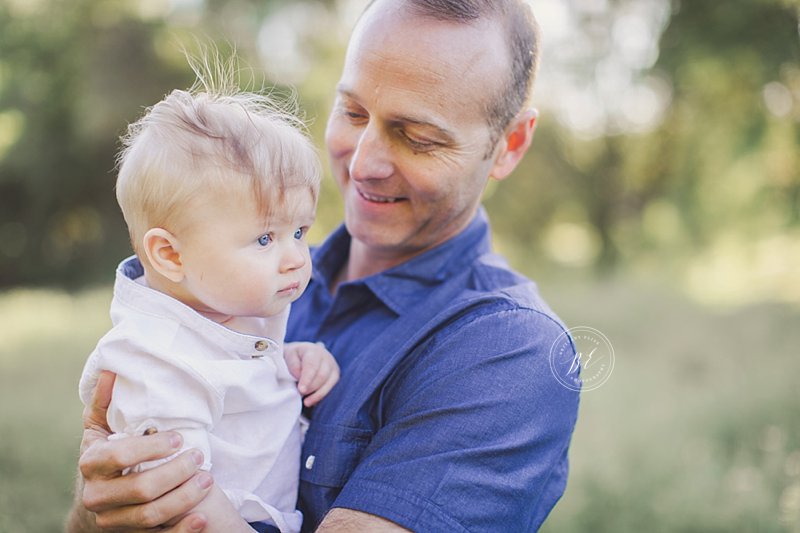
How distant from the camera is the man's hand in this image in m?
1.58

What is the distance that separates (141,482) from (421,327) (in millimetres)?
761

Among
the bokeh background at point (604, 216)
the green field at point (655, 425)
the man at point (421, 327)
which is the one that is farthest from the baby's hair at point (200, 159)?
the green field at point (655, 425)

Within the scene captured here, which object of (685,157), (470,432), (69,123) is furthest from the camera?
(69,123)

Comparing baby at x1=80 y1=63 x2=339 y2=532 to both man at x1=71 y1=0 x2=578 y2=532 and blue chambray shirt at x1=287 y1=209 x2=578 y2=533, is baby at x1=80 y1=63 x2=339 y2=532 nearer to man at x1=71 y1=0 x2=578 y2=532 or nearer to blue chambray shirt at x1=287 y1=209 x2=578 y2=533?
man at x1=71 y1=0 x2=578 y2=532

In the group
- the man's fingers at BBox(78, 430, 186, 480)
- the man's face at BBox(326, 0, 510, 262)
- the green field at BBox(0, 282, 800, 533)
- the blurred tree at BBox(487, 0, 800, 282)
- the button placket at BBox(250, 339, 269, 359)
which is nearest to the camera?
the man's fingers at BBox(78, 430, 186, 480)

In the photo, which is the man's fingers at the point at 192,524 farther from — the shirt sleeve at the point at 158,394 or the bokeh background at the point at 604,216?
the bokeh background at the point at 604,216

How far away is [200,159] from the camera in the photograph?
1664mm

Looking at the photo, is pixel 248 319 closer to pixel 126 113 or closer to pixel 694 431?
pixel 694 431

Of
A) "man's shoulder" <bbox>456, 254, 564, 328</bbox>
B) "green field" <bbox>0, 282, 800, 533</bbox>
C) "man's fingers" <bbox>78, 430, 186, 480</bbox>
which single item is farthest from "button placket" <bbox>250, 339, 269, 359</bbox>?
"green field" <bbox>0, 282, 800, 533</bbox>

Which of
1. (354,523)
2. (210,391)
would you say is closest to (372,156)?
(210,391)

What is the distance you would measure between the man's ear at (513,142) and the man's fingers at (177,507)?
1370mm

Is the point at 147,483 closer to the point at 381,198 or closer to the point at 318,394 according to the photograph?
the point at 318,394

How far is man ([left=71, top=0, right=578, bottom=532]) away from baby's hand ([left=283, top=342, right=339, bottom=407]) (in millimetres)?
39

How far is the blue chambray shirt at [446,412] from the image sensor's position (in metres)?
1.65
